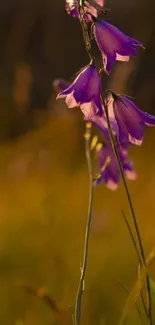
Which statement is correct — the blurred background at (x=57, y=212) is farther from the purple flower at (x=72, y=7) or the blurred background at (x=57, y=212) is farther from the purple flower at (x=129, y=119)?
the purple flower at (x=72, y=7)

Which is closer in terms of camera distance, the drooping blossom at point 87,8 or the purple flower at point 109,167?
the drooping blossom at point 87,8

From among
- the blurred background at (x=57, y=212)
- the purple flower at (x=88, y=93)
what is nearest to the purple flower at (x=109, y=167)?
the blurred background at (x=57, y=212)

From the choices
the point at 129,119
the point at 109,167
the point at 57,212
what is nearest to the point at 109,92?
the point at 129,119

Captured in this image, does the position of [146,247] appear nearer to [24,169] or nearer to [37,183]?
[37,183]

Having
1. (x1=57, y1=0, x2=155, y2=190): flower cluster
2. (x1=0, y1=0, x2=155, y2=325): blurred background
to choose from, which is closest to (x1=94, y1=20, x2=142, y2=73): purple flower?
(x1=57, y1=0, x2=155, y2=190): flower cluster

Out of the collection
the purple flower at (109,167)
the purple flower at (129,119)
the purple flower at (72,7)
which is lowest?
the purple flower at (109,167)

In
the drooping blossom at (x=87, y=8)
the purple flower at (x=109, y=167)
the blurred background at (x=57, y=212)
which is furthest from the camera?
the blurred background at (x=57, y=212)
